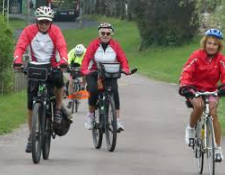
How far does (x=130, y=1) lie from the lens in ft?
174

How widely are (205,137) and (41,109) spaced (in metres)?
2.36

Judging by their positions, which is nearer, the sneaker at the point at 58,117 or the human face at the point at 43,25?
the human face at the point at 43,25

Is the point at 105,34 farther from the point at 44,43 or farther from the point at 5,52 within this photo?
the point at 5,52

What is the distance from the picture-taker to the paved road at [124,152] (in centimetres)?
1097

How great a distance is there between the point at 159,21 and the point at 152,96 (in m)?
26.4

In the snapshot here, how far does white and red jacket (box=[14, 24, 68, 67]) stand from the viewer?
11664 millimetres

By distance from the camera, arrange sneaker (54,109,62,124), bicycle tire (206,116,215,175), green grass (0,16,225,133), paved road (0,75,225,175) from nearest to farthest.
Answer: bicycle tire (206,116,215,175) < paved road (0,75,225,175) < sneaker (54,109,62,124) < green grass (0,16,225,133)

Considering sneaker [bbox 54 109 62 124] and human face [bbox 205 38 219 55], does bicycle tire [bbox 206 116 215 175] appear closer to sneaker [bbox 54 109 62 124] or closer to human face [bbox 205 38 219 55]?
human face [bbox 205 38 219 55]

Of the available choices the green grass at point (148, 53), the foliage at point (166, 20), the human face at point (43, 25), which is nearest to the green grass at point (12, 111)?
the green grass at point (148, 53)

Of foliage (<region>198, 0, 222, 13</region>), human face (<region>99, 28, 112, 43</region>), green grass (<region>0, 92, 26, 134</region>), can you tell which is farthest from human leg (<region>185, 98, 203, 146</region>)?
foliage (<region>198, 0, 222, 13</region>)

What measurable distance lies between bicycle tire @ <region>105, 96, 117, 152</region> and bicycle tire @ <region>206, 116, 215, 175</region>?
2532 millimetres

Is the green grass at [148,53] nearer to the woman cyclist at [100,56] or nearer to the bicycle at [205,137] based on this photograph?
the woman cyclist at [100,56]

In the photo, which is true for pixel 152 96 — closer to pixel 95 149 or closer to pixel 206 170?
pixel 95 149

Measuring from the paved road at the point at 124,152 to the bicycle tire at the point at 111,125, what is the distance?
18 cm
